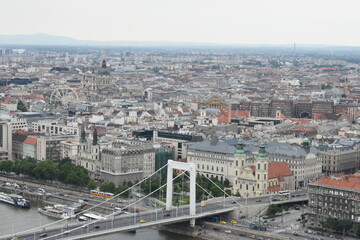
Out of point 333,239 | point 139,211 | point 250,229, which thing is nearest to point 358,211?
point 333,239

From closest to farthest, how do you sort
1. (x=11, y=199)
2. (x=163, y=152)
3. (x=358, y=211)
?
(x=358, y=211) → (x=11, y=199) → (x=163, y=152)

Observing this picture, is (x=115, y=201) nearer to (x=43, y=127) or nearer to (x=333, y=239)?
(x=333, y=239)

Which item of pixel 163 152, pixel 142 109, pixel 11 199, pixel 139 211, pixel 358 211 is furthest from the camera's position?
pixel 142 109

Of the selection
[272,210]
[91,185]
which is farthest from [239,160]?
[91,185]

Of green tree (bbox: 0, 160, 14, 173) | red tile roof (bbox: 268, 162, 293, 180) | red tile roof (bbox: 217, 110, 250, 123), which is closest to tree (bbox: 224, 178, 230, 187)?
red tile roof (bbox: 268, 162, 293, 180)

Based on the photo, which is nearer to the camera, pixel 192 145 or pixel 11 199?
pixel 11 199

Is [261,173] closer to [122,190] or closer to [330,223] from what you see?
Answer: [122,190]
